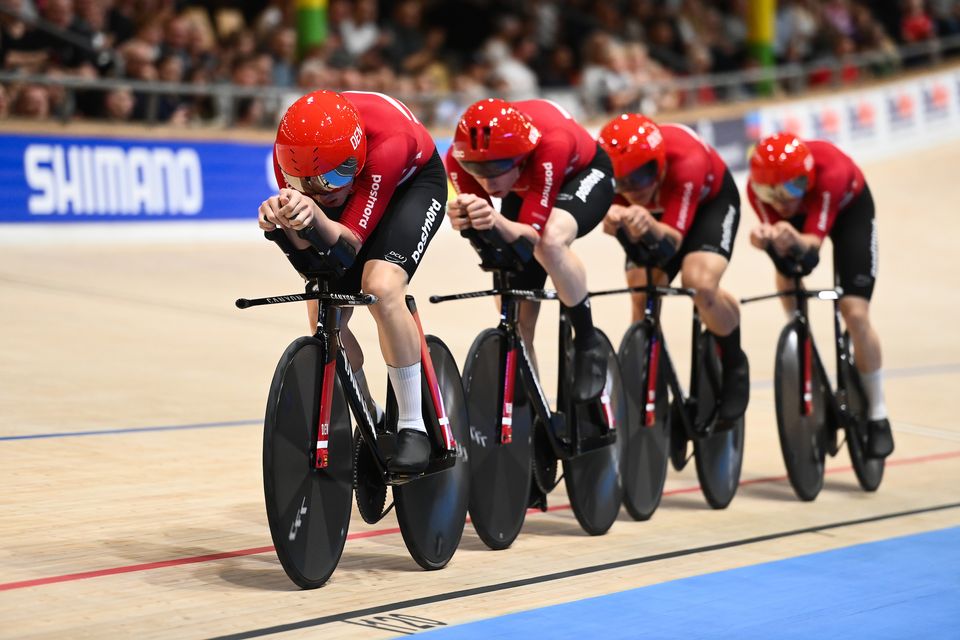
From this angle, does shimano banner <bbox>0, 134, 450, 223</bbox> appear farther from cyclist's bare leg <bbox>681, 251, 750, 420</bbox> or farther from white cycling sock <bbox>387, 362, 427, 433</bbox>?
white cycling sock <bbox>387, 362, 427, 433</bbox>

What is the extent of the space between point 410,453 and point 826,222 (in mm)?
2432

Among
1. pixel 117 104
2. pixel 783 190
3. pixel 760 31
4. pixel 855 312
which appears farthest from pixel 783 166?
pixel 760 31

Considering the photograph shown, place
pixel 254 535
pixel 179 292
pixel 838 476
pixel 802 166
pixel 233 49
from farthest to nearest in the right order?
pixel 233 49 < pixel 179 292 < pixel 838 476 < pixel 802 166 < pixel 254 535

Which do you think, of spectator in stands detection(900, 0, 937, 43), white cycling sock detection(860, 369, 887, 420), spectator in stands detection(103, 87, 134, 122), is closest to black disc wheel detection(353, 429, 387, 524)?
white cycling sock detection(860, 369, 887, 420)

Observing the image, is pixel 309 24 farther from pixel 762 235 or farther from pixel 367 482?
pixel 367 482

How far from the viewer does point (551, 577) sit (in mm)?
3959

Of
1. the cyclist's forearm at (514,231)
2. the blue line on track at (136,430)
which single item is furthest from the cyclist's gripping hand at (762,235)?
the blue line on track at (136,430)

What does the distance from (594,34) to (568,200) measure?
38.6ft

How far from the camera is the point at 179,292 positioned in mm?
9164

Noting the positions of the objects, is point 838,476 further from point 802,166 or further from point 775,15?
point 775,15

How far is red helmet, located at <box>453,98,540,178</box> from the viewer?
13.6 ft

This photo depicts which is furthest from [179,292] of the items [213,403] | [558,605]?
[558,605]

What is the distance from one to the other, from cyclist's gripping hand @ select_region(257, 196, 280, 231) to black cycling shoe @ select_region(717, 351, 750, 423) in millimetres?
2405

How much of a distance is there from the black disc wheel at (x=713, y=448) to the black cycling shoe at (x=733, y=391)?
1.8 inches
